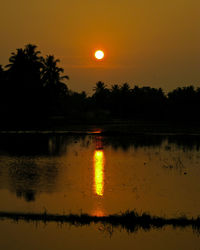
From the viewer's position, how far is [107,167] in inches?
676

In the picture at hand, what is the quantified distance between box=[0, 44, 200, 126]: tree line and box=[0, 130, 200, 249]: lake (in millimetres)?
31207

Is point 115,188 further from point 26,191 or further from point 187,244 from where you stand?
point 187,244

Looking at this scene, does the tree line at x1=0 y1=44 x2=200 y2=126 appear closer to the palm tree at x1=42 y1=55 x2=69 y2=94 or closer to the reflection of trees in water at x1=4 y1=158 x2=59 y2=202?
the palm tree at x1=42 y1=55 x2=69 y2=94

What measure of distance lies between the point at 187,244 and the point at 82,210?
2900 millimetres

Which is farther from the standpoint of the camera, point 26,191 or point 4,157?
point 4,157

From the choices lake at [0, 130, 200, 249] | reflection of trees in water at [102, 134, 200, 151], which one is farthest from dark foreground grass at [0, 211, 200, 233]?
reflection of trees in water at [102, 134, 200, 151]

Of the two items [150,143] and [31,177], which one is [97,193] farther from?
[150,143]

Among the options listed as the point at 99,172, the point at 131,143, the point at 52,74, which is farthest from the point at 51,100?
the point at 99,172

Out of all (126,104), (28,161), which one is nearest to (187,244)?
(28,161)

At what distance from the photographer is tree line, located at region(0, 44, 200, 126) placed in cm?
5288

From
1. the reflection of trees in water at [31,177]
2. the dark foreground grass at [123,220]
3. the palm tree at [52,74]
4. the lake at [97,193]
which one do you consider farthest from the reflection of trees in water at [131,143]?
the palm tree at [52,74]

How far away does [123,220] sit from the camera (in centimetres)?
848

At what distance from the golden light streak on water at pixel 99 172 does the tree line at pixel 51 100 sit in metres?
31.4

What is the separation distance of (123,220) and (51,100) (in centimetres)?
5168
